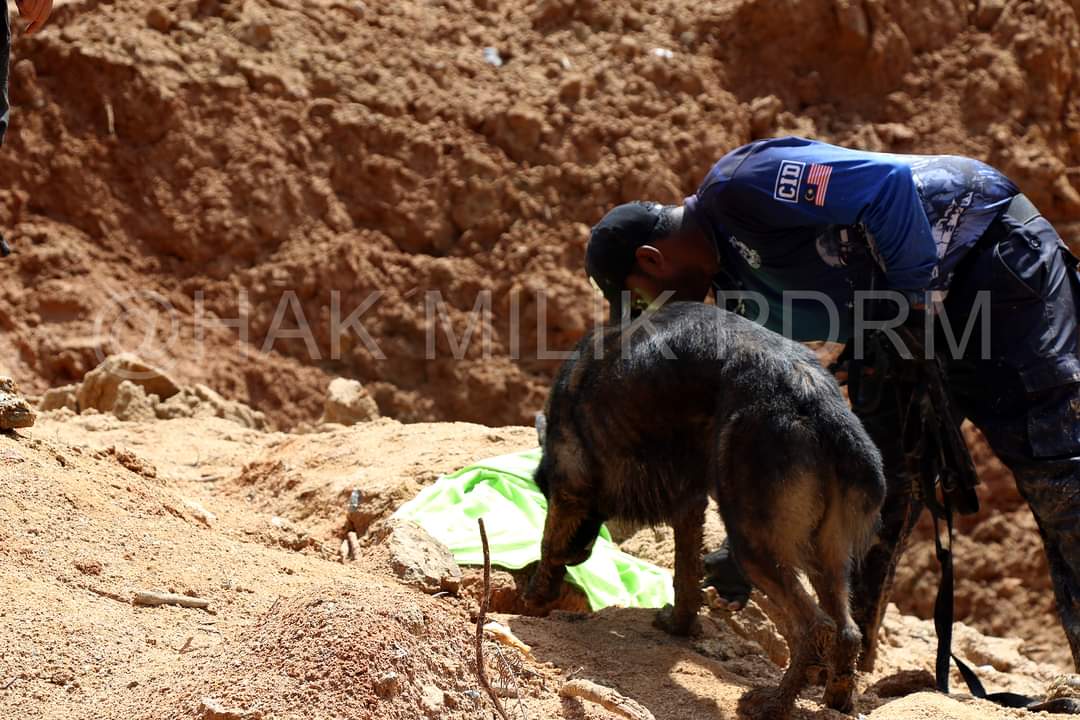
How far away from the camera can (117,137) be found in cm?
845

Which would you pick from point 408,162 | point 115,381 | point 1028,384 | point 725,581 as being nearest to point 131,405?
point 115,381

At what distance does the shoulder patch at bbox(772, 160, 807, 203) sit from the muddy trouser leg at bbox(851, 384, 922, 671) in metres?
0.79

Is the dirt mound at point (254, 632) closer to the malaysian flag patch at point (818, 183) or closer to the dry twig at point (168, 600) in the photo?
the dry twig at point (168, 600)

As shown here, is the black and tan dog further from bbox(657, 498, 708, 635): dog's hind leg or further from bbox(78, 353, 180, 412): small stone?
bbox(78, 353, 180, 412): small stone

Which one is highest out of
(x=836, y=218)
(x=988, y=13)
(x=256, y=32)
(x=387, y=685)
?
(x=988, y=13)

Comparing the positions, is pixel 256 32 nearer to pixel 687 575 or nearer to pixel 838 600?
pixel 687 575

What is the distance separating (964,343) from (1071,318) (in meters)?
0.37

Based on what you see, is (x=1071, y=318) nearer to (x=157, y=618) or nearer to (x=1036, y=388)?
(x=1036, y=388)

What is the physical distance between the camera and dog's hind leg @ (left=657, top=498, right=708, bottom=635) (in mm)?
4336

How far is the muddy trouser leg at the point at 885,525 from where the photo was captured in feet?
15.1

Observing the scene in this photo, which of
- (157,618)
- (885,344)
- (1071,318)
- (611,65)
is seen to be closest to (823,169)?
(885,344)

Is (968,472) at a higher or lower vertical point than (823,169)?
lower

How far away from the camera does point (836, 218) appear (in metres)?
4.30

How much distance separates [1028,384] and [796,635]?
134 centimetres
